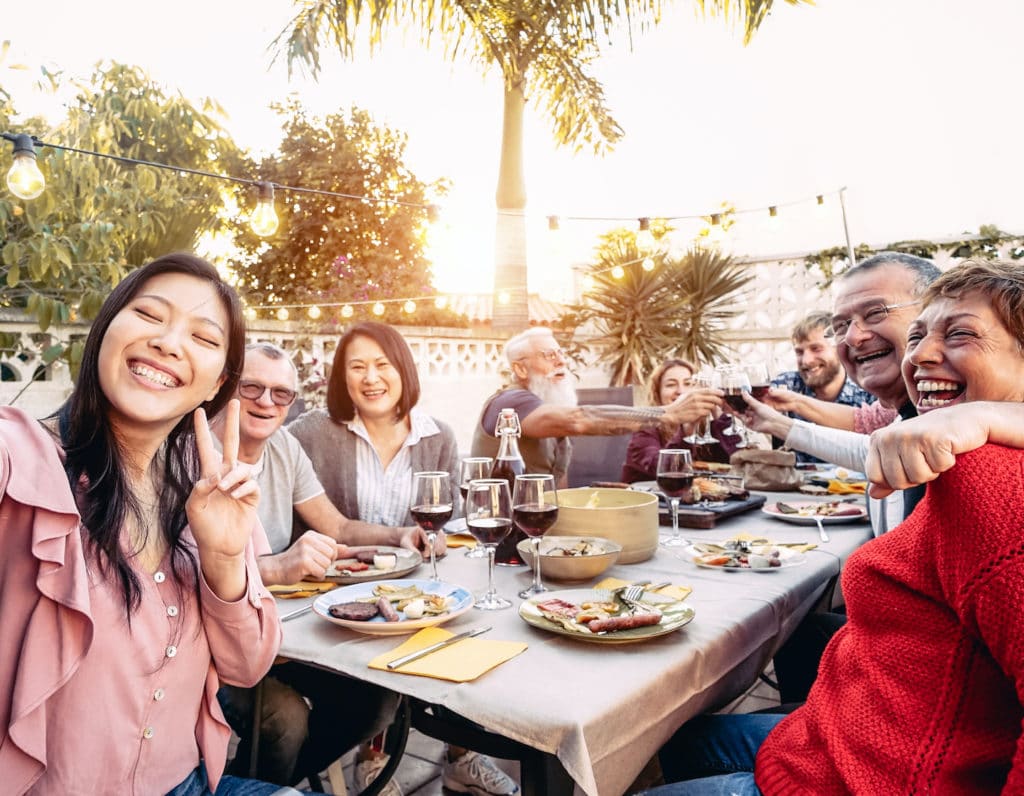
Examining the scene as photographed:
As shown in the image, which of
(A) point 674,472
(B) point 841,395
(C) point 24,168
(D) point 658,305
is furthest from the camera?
(D) point 658,305

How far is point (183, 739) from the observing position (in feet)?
3.96

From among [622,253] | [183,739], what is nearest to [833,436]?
[183,739]

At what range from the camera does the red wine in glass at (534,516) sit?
1562mm

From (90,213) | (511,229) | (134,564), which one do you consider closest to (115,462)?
(134,564)

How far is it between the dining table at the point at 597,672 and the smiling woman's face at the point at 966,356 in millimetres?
595

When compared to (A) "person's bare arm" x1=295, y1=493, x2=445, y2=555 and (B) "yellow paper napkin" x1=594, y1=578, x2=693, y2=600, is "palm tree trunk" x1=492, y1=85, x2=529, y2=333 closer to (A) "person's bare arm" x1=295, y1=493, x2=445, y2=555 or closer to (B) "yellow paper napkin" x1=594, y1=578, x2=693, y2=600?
(A) "person's bare arm" x1=295, y1=493, x2=445, y2=555

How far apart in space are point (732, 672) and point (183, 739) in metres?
1.04

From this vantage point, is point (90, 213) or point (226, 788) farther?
point (90, 213)

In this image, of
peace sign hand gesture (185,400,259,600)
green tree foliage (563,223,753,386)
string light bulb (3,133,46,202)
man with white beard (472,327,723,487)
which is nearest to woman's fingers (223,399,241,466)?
peace sign hand gesture (185,400,259,600)

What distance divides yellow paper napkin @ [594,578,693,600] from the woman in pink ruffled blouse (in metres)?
0.76

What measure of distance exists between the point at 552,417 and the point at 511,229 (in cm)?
461

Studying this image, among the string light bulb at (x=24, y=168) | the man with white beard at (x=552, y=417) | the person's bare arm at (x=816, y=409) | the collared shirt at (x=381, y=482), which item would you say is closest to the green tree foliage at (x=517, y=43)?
the man with white beard at (x=552, y=417)

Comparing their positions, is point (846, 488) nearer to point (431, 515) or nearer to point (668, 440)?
point (668, 440)

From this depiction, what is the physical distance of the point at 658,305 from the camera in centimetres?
848
